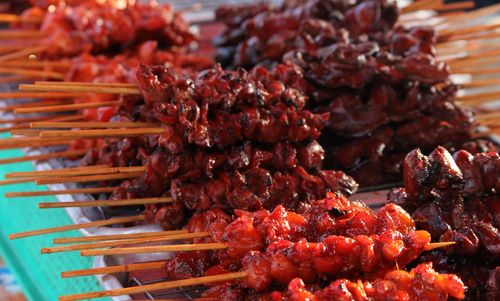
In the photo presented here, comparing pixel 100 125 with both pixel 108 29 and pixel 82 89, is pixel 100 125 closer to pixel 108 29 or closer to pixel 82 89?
pixel 82 89

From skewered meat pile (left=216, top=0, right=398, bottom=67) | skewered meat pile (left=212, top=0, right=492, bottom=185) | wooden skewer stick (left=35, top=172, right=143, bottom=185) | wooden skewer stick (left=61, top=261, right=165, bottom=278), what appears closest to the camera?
wooden skewer stick (left=61, top=261, right=165, bottom=278)

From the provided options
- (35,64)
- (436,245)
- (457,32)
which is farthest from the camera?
(457,32)

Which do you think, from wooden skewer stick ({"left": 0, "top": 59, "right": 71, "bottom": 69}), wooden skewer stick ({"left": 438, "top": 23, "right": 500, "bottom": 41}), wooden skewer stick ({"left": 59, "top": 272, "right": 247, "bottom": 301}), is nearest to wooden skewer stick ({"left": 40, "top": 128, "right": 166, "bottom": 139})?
wooden skewer stick ({"left": 59, "top": 272, "right": 247, "bottom": 301})

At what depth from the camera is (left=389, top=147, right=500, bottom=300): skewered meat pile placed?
8.05 ft

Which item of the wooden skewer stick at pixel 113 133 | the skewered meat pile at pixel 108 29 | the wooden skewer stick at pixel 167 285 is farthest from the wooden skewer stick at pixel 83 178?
the skewered meat pile at pixel 108 29

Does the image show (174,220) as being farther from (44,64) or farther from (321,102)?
(44,64)

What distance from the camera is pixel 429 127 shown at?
371 centimetres

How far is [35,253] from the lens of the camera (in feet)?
13.3

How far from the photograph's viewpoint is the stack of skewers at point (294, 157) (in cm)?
227

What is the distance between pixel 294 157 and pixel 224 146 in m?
0.35

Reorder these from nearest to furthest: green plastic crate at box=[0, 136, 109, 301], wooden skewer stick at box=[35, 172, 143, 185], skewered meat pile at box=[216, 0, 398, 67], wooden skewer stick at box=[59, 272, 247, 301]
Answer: wooden skewer stick at box=[59, 272, 247, 301] → wooden skewer stick at box=[35, 172, 143, 185] → green plastic crate at box=[0, 136, 109, 301] → skewered meat pile at box=[216, 0, 398, 67]

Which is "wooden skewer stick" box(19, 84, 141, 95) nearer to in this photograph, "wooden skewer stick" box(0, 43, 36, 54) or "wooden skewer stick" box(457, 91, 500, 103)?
"wooden skewer stick" box(457, 91, 500, 103)

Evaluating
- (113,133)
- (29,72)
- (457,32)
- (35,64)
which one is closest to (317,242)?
(113,133)

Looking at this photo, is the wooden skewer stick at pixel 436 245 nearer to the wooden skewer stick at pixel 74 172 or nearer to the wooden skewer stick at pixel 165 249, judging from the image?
the wooden skewer stick at pixel 165 249
